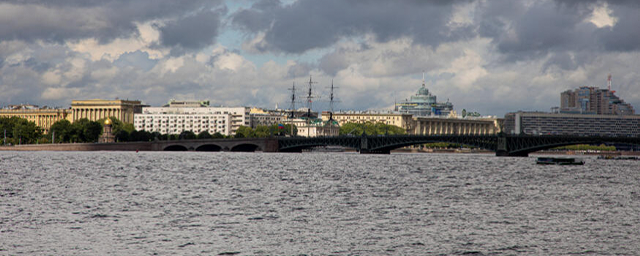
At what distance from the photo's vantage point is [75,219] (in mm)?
36094

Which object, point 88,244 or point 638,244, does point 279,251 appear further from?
point 638,244

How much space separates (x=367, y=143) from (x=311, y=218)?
114 meters

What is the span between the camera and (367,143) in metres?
151

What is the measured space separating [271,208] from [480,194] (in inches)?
639

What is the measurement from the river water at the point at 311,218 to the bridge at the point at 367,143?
207 ft

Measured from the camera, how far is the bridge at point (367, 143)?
125356 millimetres

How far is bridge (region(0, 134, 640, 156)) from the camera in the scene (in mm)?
125356

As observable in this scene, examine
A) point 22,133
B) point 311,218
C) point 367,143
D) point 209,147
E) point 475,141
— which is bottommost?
point 311,218

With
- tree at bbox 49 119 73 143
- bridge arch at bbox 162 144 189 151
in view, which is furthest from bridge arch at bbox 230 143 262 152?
Result: tree at bbox 49 119 73 143

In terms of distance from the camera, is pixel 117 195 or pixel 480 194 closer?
pixel 117 195

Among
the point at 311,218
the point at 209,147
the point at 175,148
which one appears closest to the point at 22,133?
the point at 175,148

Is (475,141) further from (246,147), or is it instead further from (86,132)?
(86,132)

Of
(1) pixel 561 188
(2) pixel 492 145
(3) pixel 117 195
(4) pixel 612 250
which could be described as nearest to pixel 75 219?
(3) pixel 117 195

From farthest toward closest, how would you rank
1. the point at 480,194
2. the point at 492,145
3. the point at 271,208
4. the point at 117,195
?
the point at 492,145 → the point at 480,194 → the point at 117,195 → the point at 271,208
